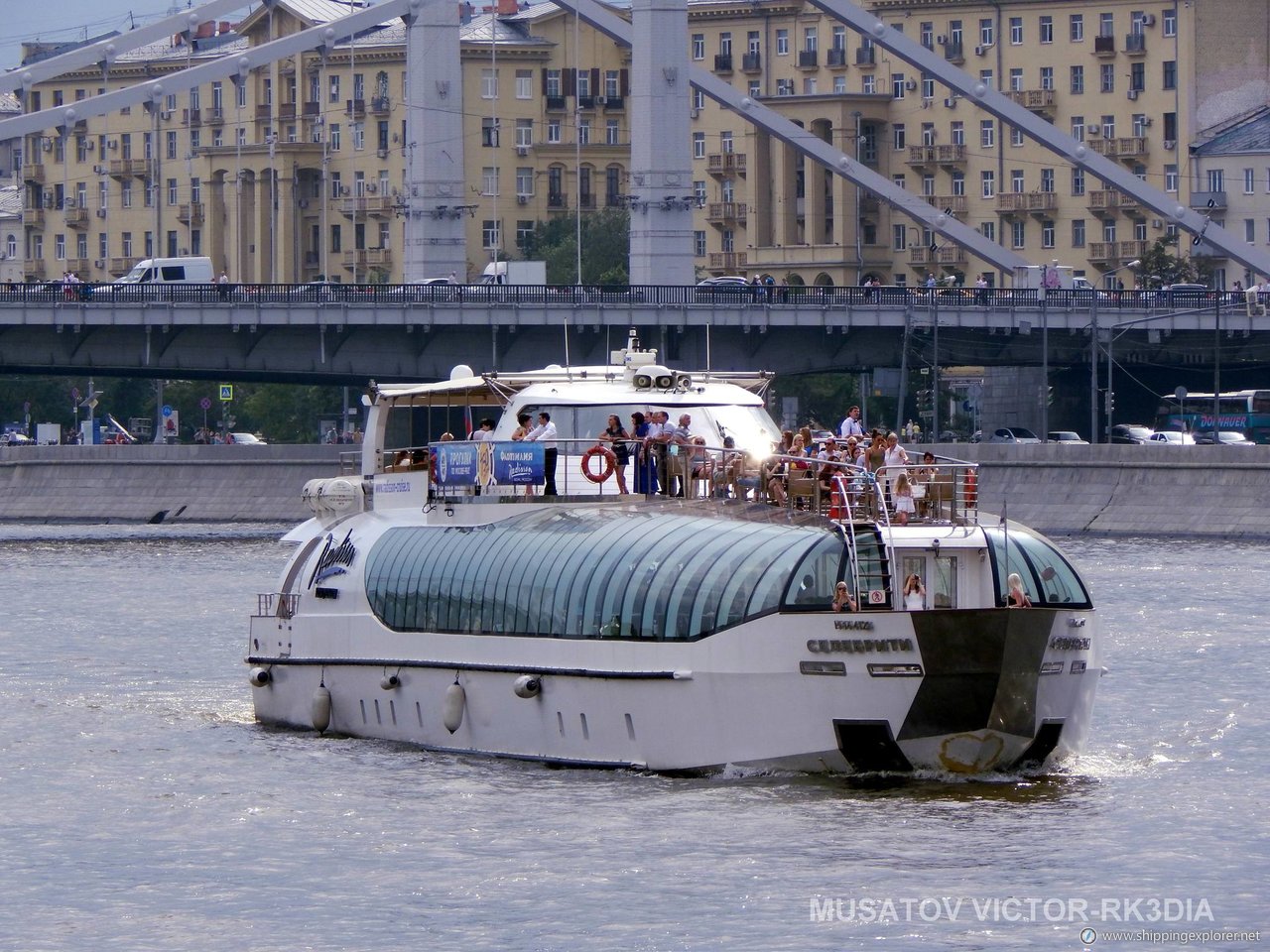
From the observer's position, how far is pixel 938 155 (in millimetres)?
134625

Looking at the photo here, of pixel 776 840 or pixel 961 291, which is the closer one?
pixel 776 840

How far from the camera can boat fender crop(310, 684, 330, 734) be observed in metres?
33.4

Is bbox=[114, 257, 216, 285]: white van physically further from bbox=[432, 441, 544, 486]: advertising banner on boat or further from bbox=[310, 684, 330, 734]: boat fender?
bbox=[432, 441, 544, 486]: advertising banner on boat

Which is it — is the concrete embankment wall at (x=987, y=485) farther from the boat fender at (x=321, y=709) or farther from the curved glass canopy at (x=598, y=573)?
the curved glass canopy at (x=598, y=573)

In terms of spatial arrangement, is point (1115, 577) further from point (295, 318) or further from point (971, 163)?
point (971, 163)

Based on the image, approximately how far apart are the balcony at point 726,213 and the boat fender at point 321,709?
4229 inches

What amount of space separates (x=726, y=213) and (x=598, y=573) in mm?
112185

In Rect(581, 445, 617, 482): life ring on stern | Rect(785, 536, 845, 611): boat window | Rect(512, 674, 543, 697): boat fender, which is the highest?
Rect(581, 445, 617, 482): life ring on stern

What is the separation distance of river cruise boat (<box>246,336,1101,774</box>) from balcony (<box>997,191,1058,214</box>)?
97.0m

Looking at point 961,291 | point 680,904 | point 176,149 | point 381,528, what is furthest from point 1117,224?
point 680,904

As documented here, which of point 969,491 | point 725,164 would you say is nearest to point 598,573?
point 969,491

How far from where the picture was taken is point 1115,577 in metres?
59.2

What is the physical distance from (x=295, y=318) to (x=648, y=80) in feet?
50.4

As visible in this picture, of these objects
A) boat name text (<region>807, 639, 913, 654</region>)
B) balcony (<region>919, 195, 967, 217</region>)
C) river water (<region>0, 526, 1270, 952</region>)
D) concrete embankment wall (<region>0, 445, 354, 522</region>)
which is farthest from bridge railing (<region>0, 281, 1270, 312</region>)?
boat name text (<region>807, 639, 913, 654</region>)
